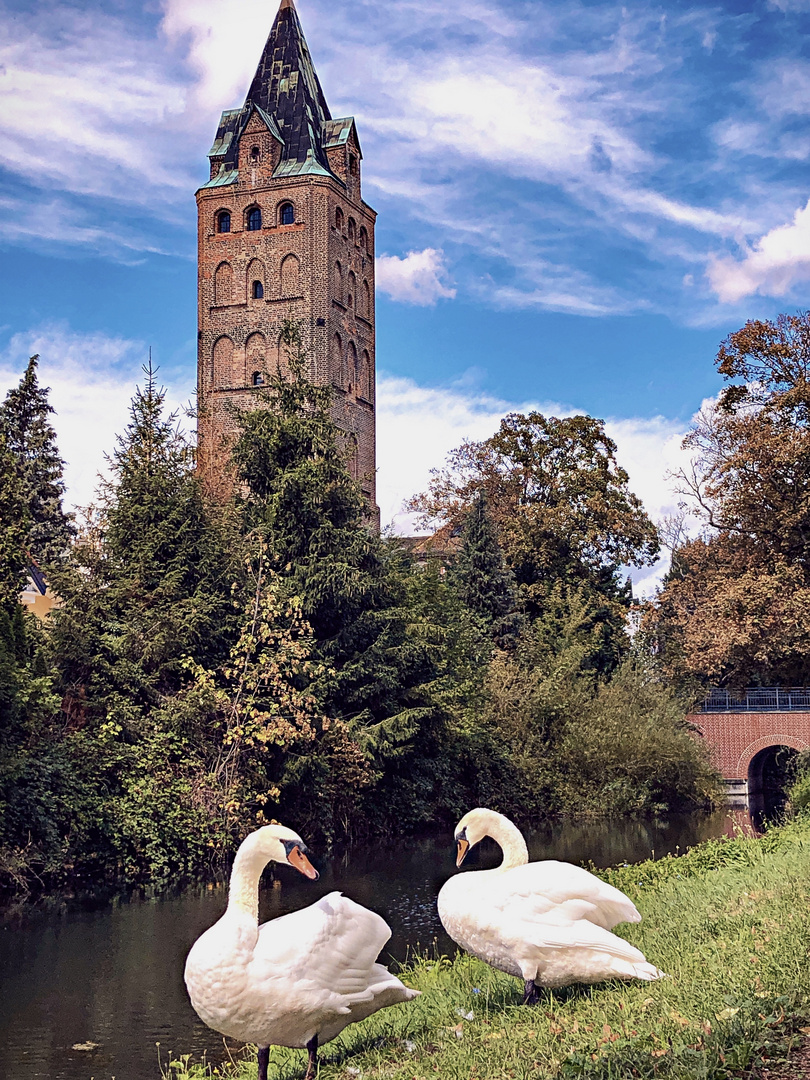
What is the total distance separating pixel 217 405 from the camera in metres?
55.6

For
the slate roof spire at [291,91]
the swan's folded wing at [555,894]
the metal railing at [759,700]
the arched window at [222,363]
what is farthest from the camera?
the slate roof spire at [291,91]

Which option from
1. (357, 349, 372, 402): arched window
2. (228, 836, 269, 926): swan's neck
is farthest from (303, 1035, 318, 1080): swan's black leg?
(357, 349, 372, 402): arched window

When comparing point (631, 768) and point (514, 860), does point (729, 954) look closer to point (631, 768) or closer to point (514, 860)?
point (514, 860)

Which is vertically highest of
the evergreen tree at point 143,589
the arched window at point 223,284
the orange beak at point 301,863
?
the arched window at point 223,284

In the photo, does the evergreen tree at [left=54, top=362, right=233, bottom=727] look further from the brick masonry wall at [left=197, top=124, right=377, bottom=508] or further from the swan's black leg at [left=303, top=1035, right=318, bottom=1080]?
the brick masonry wall at [left=197, top=124, right=377, bottom=508]

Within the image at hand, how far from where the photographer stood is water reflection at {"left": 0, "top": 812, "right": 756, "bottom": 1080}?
9602 mm

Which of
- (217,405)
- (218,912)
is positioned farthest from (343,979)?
(217,405)

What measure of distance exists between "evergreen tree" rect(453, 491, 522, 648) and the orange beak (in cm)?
3031

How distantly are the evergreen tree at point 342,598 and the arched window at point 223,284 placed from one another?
32.6 meters

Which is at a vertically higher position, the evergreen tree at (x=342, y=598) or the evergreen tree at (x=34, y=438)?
the evergreen tree at (x=34, y=438)

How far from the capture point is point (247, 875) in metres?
5.64

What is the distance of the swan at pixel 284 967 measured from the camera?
17.0 feet

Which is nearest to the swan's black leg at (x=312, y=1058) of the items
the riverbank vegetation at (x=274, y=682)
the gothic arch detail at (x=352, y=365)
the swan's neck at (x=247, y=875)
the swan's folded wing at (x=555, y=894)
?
the swan's neck at (x=247, y=875)

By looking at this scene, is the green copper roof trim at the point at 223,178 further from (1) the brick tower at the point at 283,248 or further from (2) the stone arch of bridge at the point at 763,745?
(2) the stone arch of bridge at the point at 763,745
